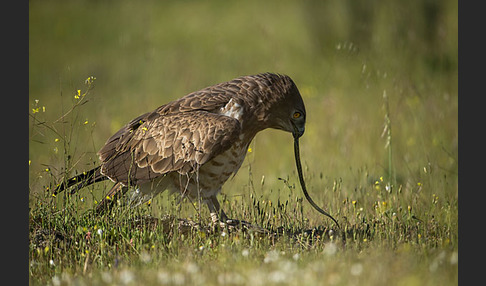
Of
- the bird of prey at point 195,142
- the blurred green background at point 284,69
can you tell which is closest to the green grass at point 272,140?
the blurred green background at point 284,69

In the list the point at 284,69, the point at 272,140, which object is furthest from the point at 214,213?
the point at 284,69

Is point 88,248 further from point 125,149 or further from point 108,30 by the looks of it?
point 108,30

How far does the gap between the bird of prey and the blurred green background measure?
2085 millimetres

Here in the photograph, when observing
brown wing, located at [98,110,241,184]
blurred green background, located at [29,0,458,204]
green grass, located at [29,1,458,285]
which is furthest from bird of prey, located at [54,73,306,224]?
blurred green background, located at [29,0,458,204]

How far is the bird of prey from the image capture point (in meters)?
6.77

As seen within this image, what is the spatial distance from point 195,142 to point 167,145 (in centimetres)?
37

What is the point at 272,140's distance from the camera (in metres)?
12.8

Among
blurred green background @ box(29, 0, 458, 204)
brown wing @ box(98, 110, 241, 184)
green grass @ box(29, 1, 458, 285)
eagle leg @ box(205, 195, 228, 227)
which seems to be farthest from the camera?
blurred green background @ box(29, 0, 458, 204)

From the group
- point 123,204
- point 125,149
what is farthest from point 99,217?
point 125,149

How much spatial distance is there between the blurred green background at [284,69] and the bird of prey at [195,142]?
208 cm

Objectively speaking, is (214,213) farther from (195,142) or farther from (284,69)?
(284,69)

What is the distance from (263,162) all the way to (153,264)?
21.5 ft

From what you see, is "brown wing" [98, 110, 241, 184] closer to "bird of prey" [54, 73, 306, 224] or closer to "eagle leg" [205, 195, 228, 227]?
"bird of prey" [54, 73, 306, 224]

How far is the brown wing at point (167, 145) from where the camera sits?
264 inches
